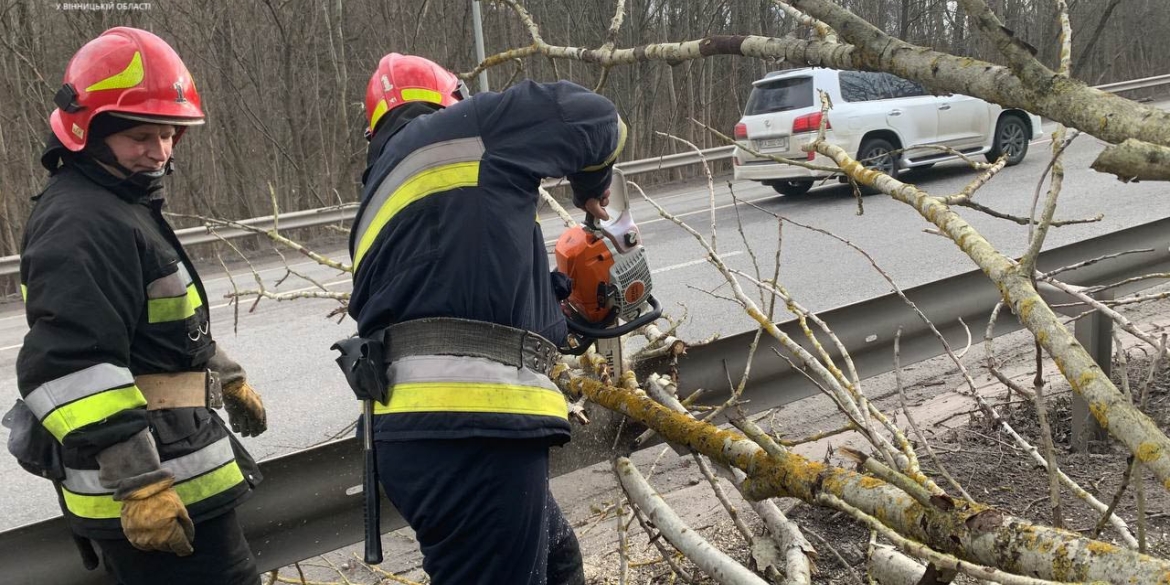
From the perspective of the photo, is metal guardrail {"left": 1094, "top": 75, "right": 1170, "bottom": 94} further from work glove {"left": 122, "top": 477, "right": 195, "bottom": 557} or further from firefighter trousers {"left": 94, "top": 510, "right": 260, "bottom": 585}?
work glove {"left": 122, "top": 477, "right": 195, "bottom": 557}

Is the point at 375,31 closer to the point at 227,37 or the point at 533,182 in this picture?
the point at 227,37

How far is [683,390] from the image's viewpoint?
3.07 metres

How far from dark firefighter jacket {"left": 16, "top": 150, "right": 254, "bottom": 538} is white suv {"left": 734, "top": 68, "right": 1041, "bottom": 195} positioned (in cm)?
900

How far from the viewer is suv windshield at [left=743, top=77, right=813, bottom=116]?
11.0 metres

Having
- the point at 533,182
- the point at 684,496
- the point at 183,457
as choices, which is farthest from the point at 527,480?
the point at 684,496

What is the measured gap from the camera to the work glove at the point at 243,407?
2.86 m

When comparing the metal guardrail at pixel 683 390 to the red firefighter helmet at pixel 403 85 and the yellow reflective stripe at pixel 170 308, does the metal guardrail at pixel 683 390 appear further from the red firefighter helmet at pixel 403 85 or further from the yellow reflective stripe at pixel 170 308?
the red firefighter helmet at pixel 403 85

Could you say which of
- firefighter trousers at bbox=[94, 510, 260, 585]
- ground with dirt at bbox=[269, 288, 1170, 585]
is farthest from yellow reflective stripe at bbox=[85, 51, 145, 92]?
ground with dirt at bbox=[269, 288, 1170, 585]

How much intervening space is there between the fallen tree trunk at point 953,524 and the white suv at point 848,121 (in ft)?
28.9

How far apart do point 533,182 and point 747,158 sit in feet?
32.4

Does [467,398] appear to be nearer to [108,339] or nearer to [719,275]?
[108,339]

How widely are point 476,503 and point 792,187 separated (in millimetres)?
10801

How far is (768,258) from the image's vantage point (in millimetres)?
8578

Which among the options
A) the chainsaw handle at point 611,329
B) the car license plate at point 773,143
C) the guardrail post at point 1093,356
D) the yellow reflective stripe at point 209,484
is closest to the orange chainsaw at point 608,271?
the chainsaw handle at point 611,329
